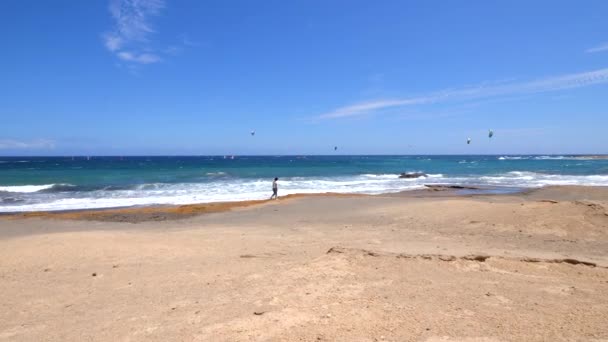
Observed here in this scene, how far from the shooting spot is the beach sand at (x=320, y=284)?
4340mm

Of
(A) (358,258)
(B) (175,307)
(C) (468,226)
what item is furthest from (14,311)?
(C) (468,226)

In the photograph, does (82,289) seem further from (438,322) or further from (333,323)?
(438,322)

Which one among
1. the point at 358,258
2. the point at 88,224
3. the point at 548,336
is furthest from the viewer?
the point at 88,224

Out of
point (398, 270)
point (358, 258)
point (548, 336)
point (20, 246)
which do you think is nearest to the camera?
point (548, 336)

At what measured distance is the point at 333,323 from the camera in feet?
14.5

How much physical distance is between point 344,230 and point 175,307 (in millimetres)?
6906

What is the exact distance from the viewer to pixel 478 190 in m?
27.8

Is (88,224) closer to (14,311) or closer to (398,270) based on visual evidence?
(14,311)

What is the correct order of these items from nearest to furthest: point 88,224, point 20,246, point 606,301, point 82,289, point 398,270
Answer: point 606,301 < point 82,289 < point 398,270 < point 20,246 < point 88,224

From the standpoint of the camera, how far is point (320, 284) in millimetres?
5719

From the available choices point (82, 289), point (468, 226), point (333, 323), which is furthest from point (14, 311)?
point (468, 226)

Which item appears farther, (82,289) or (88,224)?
(88,224)

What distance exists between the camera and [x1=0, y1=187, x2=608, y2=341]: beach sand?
14.2 ft

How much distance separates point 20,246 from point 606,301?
1067 centimetres
